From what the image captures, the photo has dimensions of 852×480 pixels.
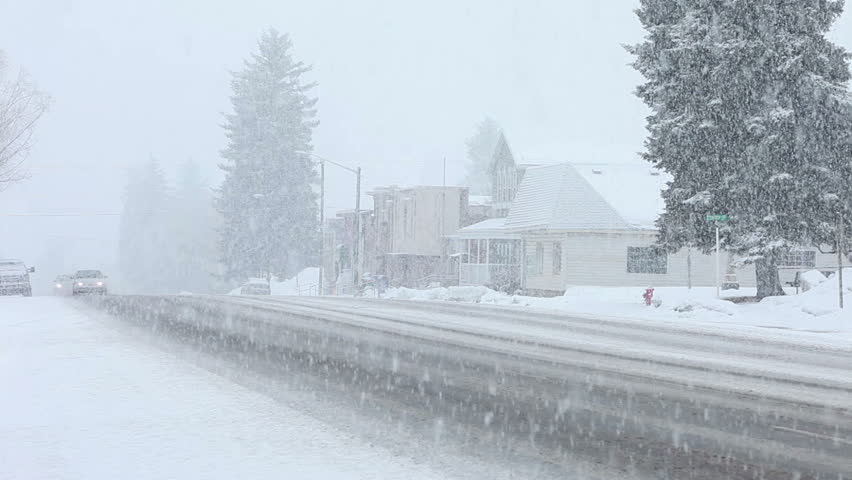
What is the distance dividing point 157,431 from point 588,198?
122 feet

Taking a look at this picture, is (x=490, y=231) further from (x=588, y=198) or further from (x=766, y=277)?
(x=766, y=277)

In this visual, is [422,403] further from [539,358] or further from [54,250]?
[54,250]

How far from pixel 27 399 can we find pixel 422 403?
12.2ft

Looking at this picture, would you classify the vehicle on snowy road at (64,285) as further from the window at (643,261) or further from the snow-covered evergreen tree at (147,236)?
the snow-covered evergreen tree at (147,236)

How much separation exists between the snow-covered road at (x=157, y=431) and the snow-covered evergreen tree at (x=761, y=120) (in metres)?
20.1

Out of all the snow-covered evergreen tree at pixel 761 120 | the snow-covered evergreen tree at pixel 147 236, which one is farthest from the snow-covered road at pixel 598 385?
the snow-covered evergreen tree at pixel 147 236

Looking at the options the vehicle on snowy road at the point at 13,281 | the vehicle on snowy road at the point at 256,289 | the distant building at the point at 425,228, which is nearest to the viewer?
the vehicle on snowy road at the point at 13,281

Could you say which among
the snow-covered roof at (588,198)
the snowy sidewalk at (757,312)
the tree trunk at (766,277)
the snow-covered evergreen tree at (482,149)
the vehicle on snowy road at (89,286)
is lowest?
the snowy sidewalk at (757,312)

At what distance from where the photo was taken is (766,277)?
1130 inches

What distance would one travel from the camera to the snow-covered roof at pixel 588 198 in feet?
139

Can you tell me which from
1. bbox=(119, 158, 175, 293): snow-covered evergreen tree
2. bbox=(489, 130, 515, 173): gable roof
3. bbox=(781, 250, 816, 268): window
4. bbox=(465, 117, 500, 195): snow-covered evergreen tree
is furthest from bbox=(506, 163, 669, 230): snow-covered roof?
bbox=(119, 158, 175, 293): snow-covered evergreen tree

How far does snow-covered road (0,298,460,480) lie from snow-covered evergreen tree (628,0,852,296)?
20.1 meters

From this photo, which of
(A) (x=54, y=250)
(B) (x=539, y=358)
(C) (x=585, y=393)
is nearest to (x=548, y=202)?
(B) (x=539, y=358)

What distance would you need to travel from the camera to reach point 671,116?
29484mm
